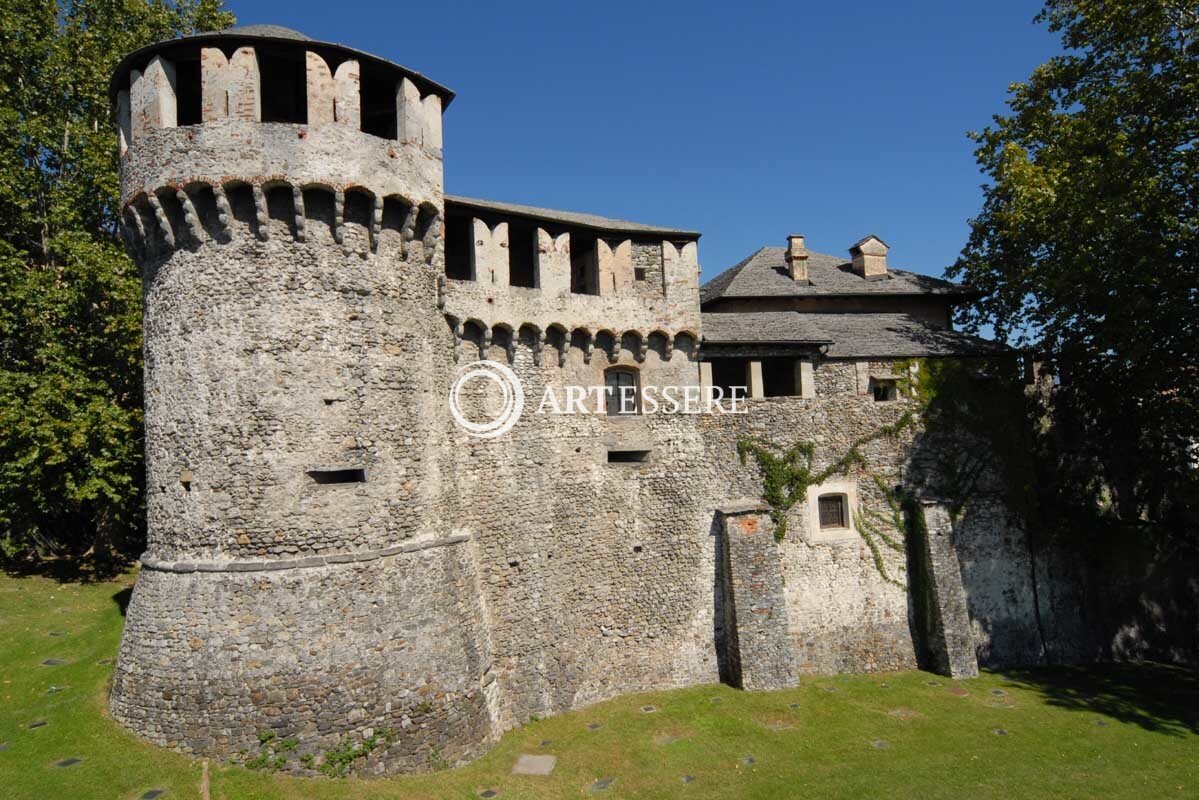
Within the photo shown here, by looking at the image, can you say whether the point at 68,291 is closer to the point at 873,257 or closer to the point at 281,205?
the point at 281,205

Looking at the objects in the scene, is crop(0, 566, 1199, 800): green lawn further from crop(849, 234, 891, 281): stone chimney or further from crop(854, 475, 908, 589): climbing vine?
crop(849, 234, 891, 281): stone chimney

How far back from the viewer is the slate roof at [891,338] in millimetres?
20078

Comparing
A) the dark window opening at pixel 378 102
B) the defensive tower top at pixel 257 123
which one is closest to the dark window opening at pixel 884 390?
the defensive tower top at pixel 257 123

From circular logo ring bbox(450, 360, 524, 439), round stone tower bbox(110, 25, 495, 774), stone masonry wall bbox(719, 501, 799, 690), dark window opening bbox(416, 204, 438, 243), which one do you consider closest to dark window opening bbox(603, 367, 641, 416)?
circular logo ring bbox(450, 360, 524, 439)

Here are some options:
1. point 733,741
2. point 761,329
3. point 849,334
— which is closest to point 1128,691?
point 733,741

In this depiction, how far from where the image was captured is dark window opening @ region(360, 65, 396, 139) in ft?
48.0

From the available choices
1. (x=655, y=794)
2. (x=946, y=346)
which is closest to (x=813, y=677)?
(x=655, y=794)

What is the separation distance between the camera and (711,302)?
23.4 m

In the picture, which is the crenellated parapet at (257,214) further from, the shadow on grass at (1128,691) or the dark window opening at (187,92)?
the shadow on grass at (1128,691)

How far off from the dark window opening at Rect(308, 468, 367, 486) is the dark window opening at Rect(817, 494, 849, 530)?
12.4 metres

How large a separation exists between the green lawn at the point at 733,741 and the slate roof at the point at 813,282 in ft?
39.5

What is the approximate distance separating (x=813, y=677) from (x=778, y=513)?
173 inches

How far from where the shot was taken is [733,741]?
1486 cm

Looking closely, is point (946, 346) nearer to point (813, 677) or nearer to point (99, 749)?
point (813, 677)
